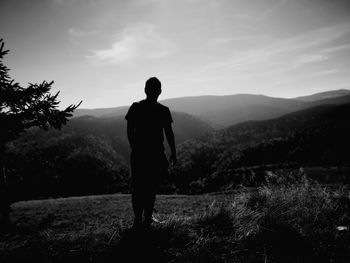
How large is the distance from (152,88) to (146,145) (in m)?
0.81

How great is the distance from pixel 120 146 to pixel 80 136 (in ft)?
37.1

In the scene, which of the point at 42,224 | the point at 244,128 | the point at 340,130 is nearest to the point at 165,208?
the point at 42,224

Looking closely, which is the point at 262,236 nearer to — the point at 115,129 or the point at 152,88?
the point at 152,88

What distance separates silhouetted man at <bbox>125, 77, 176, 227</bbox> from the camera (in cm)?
313

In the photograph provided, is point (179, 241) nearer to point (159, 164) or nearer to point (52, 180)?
point (159, 164)

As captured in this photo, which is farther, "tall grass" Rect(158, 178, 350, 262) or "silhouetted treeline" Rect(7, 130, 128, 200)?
"silhouetted treeline" Rect(7, 130, 128, 200)

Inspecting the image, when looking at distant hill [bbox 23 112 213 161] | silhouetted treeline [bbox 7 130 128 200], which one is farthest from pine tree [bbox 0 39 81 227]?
distant hill [bbox 23 112 213 161]

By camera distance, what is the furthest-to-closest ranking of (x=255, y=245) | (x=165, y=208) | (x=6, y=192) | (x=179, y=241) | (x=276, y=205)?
1. (x=165, y=208)
2. (x=6, y=192)
3. (x=276, y=205)
4. (x=179, y=241)
5. (x=255, y=245)

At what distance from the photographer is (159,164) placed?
3223mm

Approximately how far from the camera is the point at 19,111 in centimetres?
608

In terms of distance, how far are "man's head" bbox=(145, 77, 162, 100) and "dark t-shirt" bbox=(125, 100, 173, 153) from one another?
108mm

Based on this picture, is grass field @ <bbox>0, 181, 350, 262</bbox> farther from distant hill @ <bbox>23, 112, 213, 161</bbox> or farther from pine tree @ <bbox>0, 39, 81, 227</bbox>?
distant hill @ <bbox>23, 112, 213, 161</bbox>

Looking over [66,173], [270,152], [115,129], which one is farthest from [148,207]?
[115,129]

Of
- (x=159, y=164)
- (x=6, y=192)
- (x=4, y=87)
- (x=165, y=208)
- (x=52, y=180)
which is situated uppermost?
(x=4, y=87)
